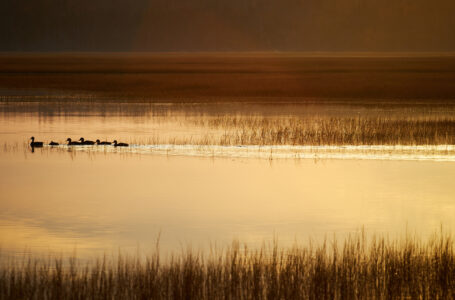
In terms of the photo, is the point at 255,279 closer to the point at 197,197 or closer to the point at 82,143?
the point at 197,197

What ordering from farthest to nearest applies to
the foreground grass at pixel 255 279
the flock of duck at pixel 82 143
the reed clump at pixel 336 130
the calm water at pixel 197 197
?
the reed clump at pixel 336 130 → the flock of duck at pixel 82 143 → the calm water at pixel 197 197 → the foreground grass at pixel 255 279

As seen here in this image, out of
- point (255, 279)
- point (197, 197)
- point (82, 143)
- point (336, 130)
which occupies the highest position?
point (336, 130)

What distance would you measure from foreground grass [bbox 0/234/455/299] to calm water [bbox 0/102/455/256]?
2239 millimetres

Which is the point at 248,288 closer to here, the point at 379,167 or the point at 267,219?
the point at 267,219

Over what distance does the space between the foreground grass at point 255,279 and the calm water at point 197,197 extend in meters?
2.24

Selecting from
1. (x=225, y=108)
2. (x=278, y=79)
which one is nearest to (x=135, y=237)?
(x=225, y=108)

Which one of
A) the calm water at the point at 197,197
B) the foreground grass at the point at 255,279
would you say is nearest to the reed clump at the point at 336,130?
the calm water at the point at 197,197

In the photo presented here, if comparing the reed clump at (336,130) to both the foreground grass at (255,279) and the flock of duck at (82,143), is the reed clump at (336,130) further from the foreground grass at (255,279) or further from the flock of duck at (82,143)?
the foreground grass at (255,279)

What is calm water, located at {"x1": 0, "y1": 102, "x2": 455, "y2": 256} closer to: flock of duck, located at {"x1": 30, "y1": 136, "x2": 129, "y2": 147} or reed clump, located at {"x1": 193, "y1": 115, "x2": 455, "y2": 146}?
flock of duck, located at {"x1": 30, "y1": 136, "x2": 129, "y2": 147}

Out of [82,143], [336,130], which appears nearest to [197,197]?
[82,143]

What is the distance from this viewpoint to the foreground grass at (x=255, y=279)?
35.9 feet

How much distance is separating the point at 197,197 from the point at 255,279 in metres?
8.23

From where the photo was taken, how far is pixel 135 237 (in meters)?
15.1

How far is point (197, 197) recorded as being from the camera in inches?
767
